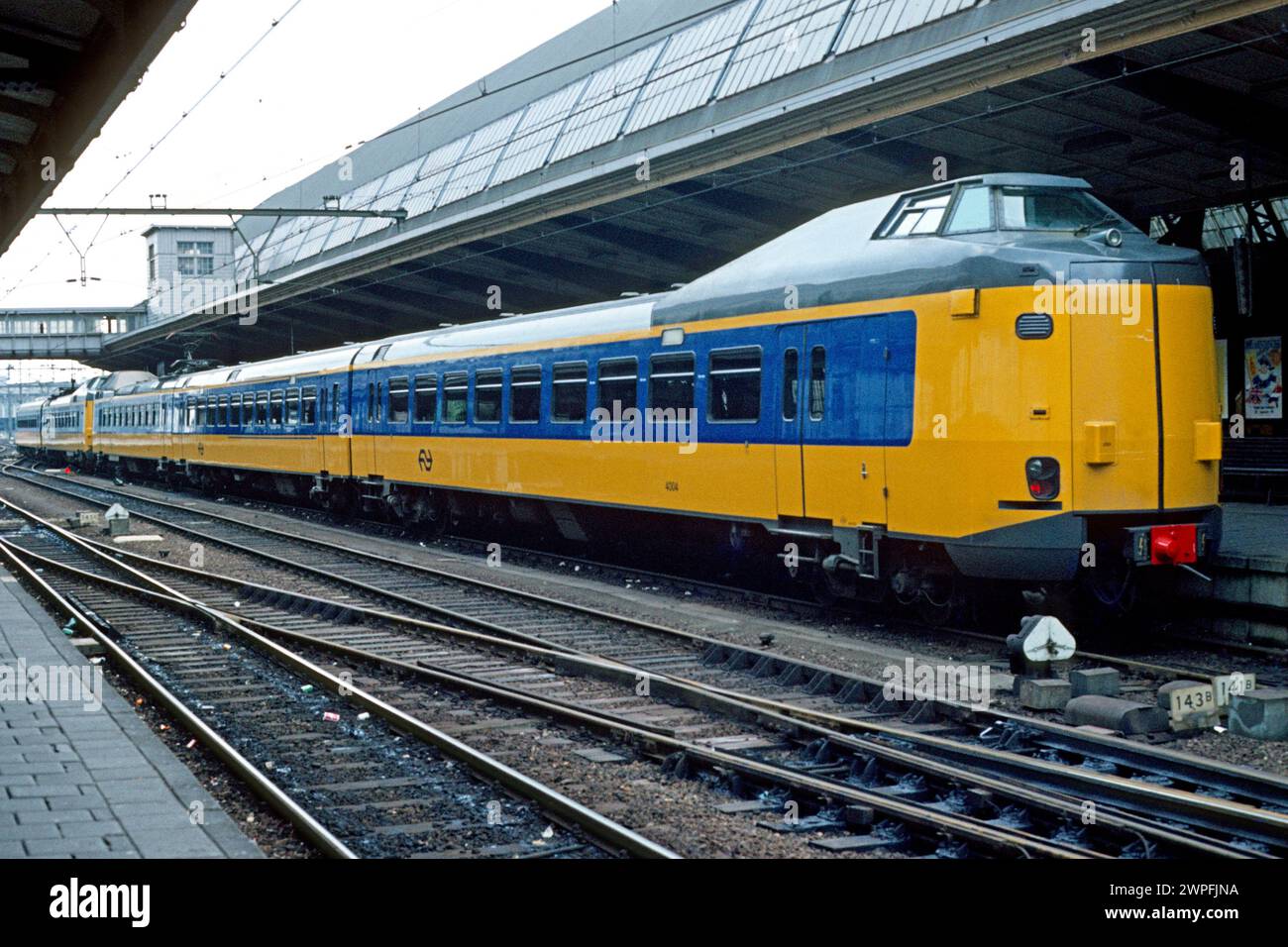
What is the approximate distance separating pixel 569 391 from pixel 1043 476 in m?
7.47

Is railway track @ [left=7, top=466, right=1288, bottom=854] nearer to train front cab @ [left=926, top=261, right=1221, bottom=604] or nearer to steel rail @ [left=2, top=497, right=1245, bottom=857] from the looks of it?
steel rail @ [left=2, top=497, right=1245, bottom=857]

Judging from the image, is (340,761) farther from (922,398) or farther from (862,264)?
(862,264)

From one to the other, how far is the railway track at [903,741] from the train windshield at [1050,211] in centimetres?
419

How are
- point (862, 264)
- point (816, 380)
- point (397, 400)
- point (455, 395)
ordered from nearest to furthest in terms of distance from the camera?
1. point (862, 264)
2. point (816, 380)
3. point (455, 395)
4. point (397, 400)

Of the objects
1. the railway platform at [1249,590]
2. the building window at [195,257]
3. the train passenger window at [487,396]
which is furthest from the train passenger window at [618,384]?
the building window at [195,257]

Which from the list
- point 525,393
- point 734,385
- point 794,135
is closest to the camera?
→ point 734,385

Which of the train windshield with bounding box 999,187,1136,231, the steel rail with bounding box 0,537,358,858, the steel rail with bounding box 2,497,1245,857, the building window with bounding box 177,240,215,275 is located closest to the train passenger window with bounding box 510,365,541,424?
the steel rail with bounding box 2,497,1245,857

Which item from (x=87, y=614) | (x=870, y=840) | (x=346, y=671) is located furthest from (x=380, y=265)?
(x=870, y=840)

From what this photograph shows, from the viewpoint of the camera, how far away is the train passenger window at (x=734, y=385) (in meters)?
13.0

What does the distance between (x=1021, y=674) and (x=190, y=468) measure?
104ft

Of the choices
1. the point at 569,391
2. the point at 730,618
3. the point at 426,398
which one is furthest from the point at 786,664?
the point at 426,398

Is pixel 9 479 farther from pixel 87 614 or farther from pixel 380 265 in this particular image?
pixel 87 614

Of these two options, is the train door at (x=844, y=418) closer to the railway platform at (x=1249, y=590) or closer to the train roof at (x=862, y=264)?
the train roof at (x=862, y=264)

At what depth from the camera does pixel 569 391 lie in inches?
656
